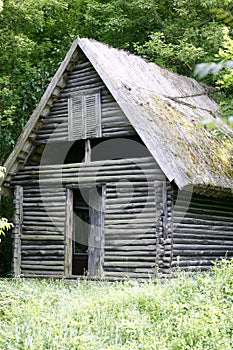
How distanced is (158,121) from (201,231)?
267 cm

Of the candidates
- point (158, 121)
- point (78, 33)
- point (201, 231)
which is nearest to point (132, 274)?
point (201, 231)

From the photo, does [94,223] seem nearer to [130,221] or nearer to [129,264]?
[130,221]

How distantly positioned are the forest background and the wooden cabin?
10.7 feet

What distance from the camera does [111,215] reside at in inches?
508

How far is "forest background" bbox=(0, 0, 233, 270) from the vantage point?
1877 cm

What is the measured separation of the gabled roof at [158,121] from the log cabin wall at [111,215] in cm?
62

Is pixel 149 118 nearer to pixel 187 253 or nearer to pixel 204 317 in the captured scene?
pixel 187 253

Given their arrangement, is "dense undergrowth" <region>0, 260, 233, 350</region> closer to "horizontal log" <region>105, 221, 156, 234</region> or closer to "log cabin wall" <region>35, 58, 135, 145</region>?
"horizontal log" <region>105, 221, 156, 234</region>

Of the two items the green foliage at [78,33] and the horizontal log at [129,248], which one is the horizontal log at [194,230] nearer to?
the horizontal log at [129,248]

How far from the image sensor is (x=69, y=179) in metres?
13.8

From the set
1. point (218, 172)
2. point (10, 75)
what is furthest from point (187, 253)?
point (10, 75)

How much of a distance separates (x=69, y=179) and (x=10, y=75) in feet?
23.7

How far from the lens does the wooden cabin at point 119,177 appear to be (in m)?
12.2

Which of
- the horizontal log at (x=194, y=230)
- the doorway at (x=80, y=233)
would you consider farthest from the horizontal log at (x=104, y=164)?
the doorway at (x=80, y=233)
